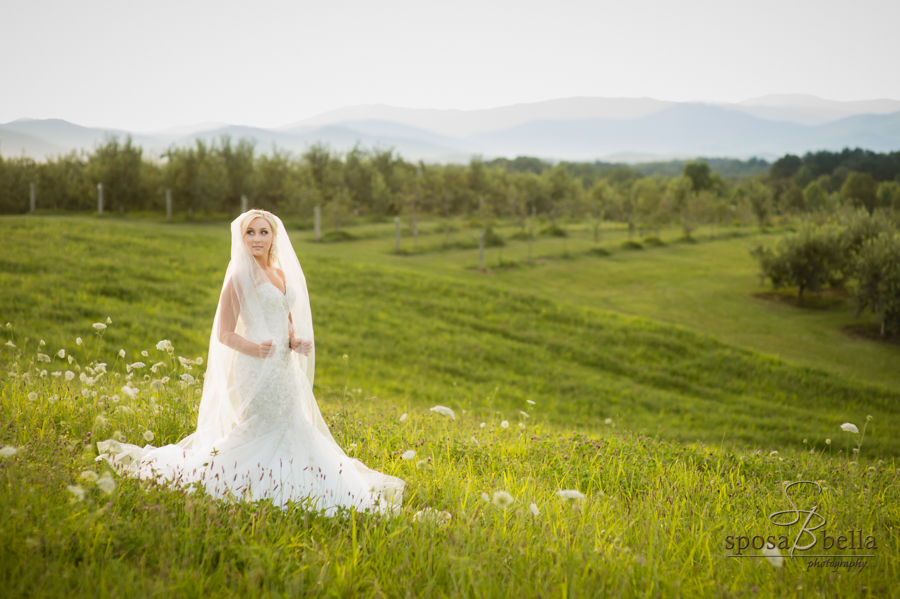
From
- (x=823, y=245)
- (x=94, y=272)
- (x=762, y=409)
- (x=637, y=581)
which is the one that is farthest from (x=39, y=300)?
(x=823, y=245)

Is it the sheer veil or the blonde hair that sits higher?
the blonde hair

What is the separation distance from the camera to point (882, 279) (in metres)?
20.2

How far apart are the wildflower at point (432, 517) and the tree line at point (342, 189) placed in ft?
117

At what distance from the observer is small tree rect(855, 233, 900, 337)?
19812 millimetres

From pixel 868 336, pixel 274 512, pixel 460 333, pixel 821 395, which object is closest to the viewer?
pixel 274 512

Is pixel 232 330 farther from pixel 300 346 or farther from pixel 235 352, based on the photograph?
pixel 300 346

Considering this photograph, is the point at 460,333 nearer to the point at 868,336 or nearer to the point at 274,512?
the point at 274,512

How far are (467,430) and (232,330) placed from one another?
11.3ft

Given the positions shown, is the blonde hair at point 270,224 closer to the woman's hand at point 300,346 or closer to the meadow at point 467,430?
the woman's hand at point 300,346

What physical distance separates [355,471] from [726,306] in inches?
937

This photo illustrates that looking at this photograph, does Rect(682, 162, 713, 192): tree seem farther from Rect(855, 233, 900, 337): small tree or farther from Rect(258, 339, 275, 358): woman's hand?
Rect(258, 339, 275, 358): woman's hand

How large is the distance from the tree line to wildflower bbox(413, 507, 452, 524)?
117 feet

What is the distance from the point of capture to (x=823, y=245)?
2447 centimetres

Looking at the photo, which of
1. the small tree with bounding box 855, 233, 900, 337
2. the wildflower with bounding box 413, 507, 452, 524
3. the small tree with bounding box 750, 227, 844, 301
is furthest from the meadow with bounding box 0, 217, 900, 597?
the small tree with bounding box 750, 227, 844, 301
